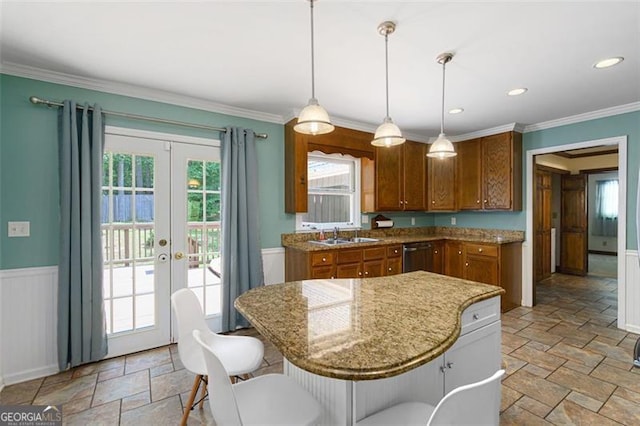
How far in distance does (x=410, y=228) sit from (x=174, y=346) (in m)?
3.71

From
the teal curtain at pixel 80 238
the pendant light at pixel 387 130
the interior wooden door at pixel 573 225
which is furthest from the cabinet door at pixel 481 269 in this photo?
the teal curtain at pixel 80 238

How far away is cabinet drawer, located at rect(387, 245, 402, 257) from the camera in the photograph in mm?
3848

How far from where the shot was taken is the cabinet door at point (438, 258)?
4371mm

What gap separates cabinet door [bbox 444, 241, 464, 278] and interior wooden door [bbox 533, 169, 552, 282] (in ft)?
7.29

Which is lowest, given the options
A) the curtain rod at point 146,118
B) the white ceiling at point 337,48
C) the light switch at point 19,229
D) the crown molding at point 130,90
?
the light switch at point 19,229

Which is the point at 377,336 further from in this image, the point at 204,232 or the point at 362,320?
the point at 204,232

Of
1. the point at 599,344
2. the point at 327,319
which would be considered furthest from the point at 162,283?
the point at 599,344

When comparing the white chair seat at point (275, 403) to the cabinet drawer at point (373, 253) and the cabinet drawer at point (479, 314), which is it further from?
the cabinet drawer at point (373, 253)

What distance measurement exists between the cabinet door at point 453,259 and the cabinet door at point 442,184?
642 millimetres

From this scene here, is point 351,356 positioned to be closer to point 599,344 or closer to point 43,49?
point 43,49

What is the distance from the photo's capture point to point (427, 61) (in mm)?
2365

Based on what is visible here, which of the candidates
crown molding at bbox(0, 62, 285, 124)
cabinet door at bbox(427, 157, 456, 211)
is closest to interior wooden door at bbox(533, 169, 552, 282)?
cabinet door at bbox(427, 157, 456, 211)

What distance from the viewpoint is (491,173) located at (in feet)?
14.2

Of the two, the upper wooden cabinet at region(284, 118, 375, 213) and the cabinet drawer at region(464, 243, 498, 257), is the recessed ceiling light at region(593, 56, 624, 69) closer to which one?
the cabinet drawer at region(464, 243, 498, 257)
